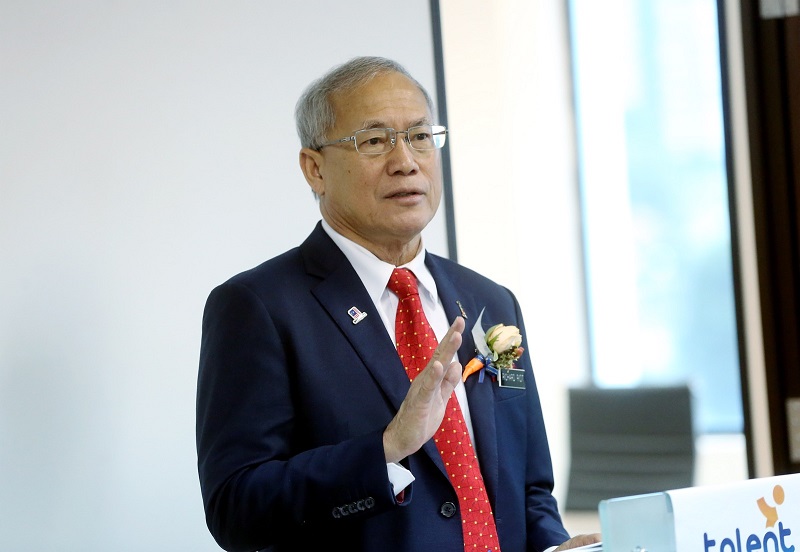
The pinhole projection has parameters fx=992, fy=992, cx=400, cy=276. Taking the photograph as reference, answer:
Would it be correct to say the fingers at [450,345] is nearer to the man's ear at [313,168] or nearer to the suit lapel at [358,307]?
the suit lapel at [358,307]

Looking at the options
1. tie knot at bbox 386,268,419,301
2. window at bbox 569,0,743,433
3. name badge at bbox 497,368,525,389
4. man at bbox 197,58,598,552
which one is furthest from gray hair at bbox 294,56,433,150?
window at bbox 569,0,743,433

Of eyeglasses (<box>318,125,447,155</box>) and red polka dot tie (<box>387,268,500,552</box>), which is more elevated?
eyeglasses (<box>318,125,447,155</box>)

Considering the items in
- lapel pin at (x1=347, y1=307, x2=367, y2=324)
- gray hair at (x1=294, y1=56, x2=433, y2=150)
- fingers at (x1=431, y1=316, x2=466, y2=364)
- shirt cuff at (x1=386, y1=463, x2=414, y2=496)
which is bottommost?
shirt cuff at (x1=386, y1=463, x2=414, y2=496)

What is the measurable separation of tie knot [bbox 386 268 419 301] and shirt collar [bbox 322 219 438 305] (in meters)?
0.01

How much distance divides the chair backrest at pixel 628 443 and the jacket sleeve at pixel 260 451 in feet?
7.68

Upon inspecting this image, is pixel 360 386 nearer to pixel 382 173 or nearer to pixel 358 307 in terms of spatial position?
pixel 358 307

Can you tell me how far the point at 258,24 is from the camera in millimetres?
2715

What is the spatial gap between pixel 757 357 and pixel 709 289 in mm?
910

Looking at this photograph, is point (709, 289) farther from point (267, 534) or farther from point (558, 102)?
point (267, 534)

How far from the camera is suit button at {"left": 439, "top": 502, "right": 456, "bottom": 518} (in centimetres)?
180

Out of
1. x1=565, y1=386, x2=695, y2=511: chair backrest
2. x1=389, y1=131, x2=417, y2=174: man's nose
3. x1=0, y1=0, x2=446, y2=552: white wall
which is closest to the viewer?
x1=389, y1=131, x2=417, y2=174: man's nose

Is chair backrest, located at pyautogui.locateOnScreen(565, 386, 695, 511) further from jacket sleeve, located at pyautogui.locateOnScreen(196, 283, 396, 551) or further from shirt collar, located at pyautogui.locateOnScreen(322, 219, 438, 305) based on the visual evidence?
jacket sleeve, located at pyautogui.locateOnScreen(196, 283, 396, 551)

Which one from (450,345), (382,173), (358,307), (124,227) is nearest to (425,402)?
(450,345)

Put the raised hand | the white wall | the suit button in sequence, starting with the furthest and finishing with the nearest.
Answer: the white wall
the suit button
the raised hand
